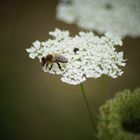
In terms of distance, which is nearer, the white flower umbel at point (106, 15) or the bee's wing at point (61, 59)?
the bee's wing at point (61, 59)

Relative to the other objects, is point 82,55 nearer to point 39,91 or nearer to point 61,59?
point 61,59

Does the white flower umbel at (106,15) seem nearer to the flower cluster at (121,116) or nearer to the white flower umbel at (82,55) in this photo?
the white flower umbel at (82,55)

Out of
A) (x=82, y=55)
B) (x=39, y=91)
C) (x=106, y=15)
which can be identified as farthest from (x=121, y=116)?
(x=39, y=91)

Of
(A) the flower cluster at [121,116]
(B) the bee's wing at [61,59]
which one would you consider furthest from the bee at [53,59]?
(A) the flower cluster at [121,116]

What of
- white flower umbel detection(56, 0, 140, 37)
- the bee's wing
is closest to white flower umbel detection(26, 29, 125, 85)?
the bee's wing

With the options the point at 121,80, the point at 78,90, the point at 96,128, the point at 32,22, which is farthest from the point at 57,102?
the point at 96,128
